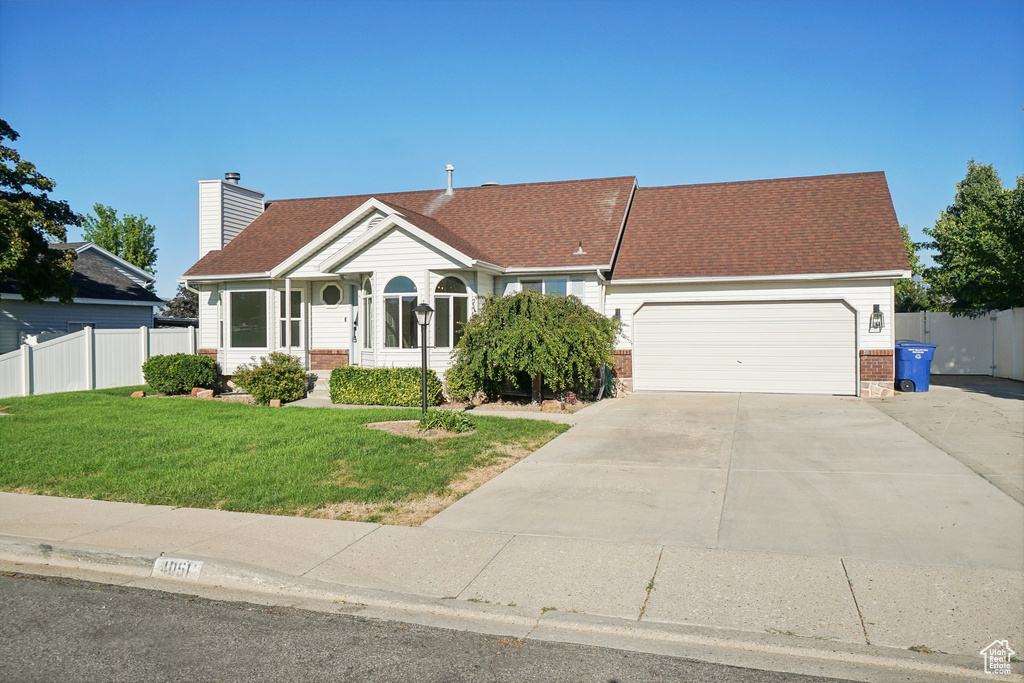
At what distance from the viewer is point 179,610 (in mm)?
5594

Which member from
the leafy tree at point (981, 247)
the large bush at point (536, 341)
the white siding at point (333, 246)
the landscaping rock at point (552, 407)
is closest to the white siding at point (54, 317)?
the white siding at point (333, 246)

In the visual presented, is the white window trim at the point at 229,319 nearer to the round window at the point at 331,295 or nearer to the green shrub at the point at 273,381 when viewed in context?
the round window at the point at 331,295

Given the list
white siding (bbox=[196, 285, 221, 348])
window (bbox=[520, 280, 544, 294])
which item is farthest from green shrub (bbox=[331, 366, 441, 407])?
white siding (bbox=[196, 285, 221, 348])

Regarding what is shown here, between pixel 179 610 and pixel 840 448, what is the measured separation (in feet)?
29.6

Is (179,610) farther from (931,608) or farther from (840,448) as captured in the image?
(840,448)

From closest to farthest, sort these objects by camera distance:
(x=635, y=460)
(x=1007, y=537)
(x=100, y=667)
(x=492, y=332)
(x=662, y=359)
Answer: (x=100, y=667) < (x=1007, y=537) < (x=635, y=460) < (x=492, y=332) < (x=662, y=359)

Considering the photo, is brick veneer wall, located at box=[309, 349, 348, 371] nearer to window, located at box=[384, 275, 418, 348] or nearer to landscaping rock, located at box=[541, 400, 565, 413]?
window, located at box=[384, 275, 418, 348]

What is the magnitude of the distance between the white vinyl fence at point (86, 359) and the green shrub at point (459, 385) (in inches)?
383

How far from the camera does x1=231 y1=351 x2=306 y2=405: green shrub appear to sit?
56.7ft

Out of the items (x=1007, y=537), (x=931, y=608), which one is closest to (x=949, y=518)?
(x=1007, y=537)

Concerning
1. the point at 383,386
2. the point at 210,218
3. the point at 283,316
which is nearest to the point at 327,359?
the point at 283,316

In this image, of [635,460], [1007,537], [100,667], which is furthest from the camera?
[635,460]

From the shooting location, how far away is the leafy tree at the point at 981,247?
18.0m

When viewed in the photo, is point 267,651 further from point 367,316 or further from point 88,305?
point 88,305
